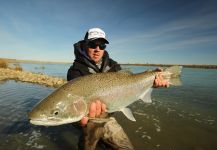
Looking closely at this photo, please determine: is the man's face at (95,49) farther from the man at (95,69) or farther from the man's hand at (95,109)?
the man's hand at (95,109)

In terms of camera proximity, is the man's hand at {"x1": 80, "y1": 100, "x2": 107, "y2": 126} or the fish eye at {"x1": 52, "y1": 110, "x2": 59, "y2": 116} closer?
the fish eye at {"x1": 52, "y1": 110, "x2": 59, "y2": 116}

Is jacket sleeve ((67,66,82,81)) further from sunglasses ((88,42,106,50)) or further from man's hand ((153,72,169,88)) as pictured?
man's hand ((153,72,169,88))

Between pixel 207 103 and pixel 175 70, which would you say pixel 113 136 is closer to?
pixel 175 70

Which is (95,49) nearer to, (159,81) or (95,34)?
(95,34)

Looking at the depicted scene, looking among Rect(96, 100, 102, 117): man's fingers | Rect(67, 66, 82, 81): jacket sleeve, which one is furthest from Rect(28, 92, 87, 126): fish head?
Rect(67, 66, 82, 81): jacket sleeve

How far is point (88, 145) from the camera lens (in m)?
5.12

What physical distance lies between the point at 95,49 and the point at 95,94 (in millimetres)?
1740

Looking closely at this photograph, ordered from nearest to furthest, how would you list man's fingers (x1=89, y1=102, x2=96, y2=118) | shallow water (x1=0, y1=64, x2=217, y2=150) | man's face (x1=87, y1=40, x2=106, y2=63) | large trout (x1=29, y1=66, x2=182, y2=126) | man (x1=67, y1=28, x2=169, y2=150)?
large trout (x1=29, y1=66, x2=182, y2=126) < man's fingers (x1=89, y1=102, x2=96, y2=118) < man (x1=67, y1=28, x2=169, y2=150) < man's face (x1=87, y1=40, x2=106, y2=63) < shallow water (x1=0, y1=64, x2=217, y2=150)

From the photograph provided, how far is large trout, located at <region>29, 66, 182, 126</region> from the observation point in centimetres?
343

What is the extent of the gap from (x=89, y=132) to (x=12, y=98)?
969 cm

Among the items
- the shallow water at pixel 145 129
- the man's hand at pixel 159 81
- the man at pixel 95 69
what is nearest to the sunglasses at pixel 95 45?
the man at pixel 95 69

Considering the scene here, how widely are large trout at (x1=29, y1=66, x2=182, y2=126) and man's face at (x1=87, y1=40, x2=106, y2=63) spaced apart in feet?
4.13

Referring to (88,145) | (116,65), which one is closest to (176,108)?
(116,65)

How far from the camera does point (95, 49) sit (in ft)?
17.3
